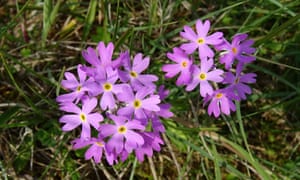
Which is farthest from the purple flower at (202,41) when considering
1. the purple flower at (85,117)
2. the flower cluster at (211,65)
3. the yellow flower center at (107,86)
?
the purple flower at (85,117)

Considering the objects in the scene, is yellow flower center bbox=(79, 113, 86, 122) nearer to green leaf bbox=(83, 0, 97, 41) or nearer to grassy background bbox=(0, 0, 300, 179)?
grassy background bbox=(0, 0, 300, 179)

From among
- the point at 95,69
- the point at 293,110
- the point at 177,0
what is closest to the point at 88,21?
the point at 177,0

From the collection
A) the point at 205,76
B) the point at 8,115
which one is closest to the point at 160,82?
the point at 205,76

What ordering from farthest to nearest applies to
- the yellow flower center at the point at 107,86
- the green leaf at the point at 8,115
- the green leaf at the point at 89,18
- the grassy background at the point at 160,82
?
the green leaf at the point at 89,18 < the grassy background at the point at 160,82 < the green leaf at the point at 8,115 < the yellow flower center at the point at 107,86

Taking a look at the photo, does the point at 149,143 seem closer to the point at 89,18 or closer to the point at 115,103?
Answer: the point at 115,103

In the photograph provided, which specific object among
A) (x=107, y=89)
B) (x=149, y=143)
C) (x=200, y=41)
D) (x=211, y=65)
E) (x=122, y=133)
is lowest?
(x=149, y=143)

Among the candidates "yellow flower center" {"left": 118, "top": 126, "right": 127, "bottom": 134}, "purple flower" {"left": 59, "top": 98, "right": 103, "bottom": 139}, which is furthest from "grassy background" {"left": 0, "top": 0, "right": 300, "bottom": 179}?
"yellow flower center" {"left": 118, "top": 126, "right": 127, "bottom": 134}

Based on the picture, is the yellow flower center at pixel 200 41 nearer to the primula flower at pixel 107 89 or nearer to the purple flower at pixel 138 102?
the purple flower at pixel 138 102
